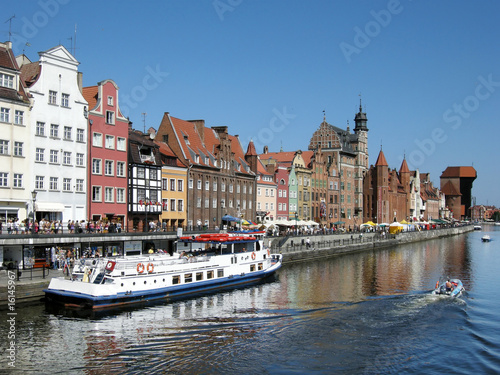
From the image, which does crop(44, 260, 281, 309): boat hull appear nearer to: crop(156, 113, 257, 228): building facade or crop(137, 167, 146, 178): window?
crop(137, 167, 146, 178): window

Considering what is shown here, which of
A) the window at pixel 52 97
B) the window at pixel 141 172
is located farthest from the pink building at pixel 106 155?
the window at pixel 52 97

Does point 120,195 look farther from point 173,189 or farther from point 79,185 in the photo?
point 173,189

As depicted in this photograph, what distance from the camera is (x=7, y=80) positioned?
4872cm

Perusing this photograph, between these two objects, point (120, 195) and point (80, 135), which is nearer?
point (80, 135)

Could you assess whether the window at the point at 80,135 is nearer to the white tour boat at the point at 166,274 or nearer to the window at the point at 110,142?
the window at the point at 110,142

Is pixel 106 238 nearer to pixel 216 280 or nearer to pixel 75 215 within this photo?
pixel 75 215

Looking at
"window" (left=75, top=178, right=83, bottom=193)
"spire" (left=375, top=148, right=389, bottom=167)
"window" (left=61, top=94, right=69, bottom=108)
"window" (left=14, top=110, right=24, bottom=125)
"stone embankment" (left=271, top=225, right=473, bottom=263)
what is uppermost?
"spire" (left=375, top=148, right=389, bottom=167)

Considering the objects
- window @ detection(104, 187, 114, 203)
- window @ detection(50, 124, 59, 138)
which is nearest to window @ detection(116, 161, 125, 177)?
window @ detection(104, 187, 114, 203)

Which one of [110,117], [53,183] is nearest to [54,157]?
[53,183]

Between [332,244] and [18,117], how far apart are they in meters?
52.2

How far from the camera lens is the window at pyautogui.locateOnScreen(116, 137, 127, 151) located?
196 feet

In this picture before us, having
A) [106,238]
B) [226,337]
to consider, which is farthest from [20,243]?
[226,337]

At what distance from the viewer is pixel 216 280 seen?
48.4 m

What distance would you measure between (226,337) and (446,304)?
19.4 m
